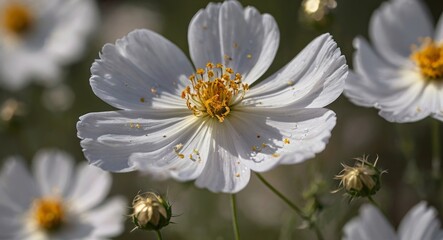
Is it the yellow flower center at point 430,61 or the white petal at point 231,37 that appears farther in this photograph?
the yellow flower center at point 430,61

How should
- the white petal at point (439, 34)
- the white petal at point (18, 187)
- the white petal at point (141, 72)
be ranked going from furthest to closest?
the white petal at point (18, 187) < the white petal at point (439, 34) < the white petal at point (141, 72)

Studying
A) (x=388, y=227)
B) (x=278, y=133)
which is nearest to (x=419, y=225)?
(x=388, y=227)

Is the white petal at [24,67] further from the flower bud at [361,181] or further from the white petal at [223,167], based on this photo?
the flower bud at [361,181]

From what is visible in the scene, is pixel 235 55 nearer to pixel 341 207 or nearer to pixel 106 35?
pixel 341 207

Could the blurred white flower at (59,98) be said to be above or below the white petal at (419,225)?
above

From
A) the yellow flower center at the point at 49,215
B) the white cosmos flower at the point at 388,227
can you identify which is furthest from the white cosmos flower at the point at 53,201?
the white cosmos flower at the point at 388,227

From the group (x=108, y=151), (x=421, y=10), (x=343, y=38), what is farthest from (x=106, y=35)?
(x=108, y=151)

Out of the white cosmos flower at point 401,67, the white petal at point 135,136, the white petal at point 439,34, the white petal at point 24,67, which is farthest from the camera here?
the white petal at point 24,67

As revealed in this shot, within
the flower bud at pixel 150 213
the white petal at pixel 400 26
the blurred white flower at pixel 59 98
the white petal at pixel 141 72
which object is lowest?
the flower bud at pixel 150 213
